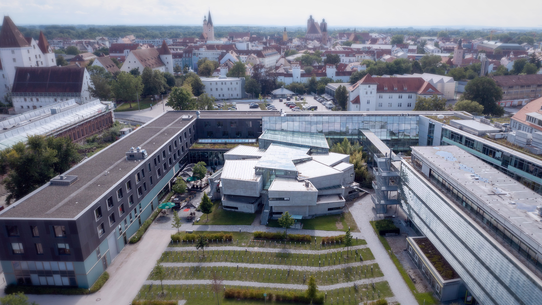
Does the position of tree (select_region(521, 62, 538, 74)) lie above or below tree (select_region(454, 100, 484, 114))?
above

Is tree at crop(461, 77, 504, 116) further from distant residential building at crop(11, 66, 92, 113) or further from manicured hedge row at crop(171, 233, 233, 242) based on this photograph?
distant residential building at crop(11, 66, 92, 113)

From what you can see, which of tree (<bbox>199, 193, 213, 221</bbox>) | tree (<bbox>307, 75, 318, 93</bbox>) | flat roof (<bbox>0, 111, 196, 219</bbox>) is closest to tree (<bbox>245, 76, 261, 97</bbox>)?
tree (<bbox>307, 75, 318, 93</bbox>)

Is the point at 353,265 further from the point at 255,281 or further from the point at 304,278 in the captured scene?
the point at 255,281

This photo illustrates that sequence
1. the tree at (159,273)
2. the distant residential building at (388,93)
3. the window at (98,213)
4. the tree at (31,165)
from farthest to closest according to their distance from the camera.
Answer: the distant residential building at (388,93) < the tree at (31,165) < the window at (98,213) < the tree at (159,273)

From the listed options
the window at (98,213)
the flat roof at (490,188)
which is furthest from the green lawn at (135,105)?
the flat roof at (490,188)

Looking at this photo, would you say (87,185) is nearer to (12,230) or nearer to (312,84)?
(12,230)

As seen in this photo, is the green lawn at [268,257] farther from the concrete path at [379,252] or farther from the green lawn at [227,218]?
the green lawn at [227,218]

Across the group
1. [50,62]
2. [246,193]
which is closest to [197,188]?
[246,193]
